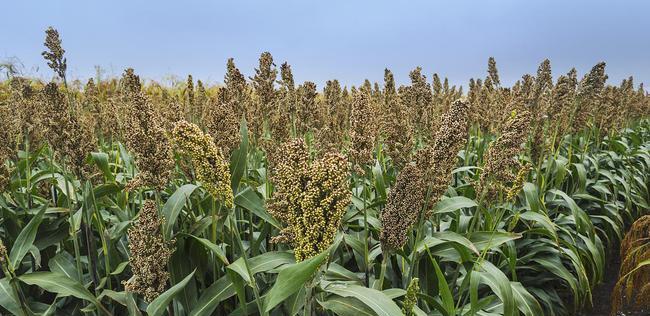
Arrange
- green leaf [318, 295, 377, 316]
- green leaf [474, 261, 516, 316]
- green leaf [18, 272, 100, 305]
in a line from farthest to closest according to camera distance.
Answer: green leaf [474, 261, 516, 316] → green leaf [18, 272, 100, 305] → green leaf [318, 295, 377, 316]

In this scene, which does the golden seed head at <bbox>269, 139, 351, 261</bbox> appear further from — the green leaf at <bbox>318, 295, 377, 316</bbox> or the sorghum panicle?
the sorghum panicle

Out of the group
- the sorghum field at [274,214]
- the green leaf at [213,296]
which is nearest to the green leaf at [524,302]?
the sorghum field at [274,214]

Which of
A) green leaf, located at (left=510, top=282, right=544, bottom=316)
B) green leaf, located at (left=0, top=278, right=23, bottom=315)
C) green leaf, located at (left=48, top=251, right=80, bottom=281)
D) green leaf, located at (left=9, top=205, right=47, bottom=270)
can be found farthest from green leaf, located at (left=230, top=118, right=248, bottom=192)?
green leaf, located at (left=510, top=282, right=544, bottom=316)

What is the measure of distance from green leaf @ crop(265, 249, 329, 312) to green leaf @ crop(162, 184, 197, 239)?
114cm

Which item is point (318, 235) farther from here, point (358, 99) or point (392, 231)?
point (358, 99)

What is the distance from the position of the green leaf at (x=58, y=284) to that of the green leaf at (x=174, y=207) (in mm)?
513

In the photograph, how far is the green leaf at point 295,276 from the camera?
5.28 ft

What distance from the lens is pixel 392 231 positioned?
88.3 inches

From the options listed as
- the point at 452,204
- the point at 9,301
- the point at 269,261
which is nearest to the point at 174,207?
the point at 269,261

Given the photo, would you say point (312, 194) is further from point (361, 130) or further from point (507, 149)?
point (507, 149)

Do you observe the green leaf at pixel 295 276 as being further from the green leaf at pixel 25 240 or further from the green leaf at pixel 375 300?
the green leaf at pixel 25 240

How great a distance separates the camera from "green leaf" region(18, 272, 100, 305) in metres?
2.62

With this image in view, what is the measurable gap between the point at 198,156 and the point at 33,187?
2929 mm

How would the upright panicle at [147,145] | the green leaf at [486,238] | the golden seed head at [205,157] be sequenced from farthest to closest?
the green leaf at [486,238] < the upright panicle at [147,145] < the golden seed head at [205,157]
